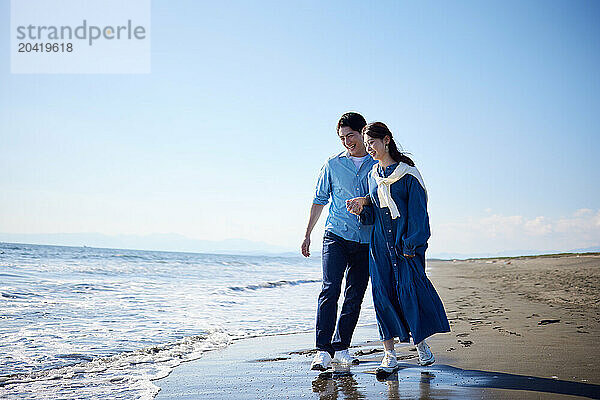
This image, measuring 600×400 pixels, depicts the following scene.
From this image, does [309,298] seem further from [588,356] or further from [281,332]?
[588,356]

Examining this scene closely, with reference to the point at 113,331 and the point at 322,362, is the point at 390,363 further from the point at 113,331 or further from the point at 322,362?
the point at 113,331

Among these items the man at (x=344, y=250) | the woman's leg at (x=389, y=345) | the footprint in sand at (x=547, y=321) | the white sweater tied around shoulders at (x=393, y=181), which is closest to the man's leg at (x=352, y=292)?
the man at (x=344, y=250)

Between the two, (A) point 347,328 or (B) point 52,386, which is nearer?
(B) point 52,386

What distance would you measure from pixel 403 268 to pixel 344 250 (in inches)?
19.7

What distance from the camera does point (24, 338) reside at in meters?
4.98

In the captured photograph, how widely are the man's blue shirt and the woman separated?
0.54 ft

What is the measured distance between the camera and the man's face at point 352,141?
153 inches

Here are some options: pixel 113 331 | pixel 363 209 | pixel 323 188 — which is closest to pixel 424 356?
pixel 363 209

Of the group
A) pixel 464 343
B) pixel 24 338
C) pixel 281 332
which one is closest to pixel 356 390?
pixel 464 343

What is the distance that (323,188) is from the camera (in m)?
4.10

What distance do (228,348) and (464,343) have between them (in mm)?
2081

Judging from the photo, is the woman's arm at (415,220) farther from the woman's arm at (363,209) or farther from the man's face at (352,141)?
the man's face at (352,141)

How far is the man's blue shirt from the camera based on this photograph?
3828 millimetres

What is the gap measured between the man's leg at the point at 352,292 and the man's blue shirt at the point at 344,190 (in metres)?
0.10
